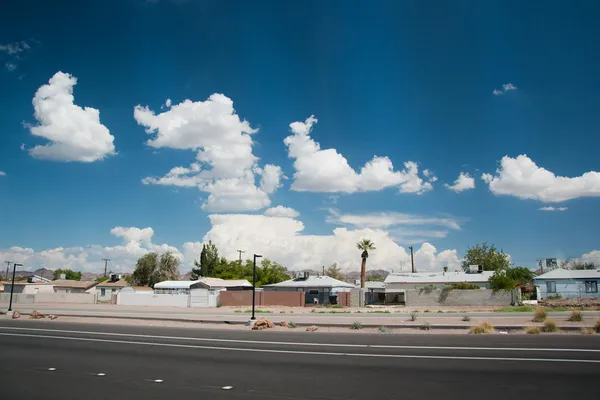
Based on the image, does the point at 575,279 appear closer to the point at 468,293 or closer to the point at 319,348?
the point at 468,293

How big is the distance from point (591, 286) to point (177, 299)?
172 feet

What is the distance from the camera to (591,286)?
5984cm

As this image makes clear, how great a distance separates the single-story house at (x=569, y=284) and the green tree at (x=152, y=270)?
2767 inches

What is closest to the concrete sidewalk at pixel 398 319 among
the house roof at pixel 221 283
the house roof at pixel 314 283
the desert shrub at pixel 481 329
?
the desert shrub at pixel 481 329

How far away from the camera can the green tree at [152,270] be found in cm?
9869

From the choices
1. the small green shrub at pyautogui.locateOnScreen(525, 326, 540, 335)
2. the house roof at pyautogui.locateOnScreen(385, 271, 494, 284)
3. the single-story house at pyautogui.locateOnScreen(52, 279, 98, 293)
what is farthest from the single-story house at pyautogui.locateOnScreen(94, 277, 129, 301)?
the small green shrub at pyautogui.locateOnScreen(525, 326, 540, 335)

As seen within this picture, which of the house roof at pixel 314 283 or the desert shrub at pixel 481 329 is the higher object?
the house roof at pixel 314 283

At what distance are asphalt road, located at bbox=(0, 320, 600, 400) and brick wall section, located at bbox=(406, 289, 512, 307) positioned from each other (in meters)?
32.9

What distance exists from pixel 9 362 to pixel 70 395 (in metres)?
6.05

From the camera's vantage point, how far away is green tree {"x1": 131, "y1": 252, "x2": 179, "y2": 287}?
9869cm

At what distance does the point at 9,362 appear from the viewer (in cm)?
1392

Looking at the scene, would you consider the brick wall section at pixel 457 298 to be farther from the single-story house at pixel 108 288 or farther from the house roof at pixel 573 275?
the single-story house at pixel 108 288

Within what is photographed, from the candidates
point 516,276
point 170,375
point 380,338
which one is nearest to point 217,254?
point 516,276

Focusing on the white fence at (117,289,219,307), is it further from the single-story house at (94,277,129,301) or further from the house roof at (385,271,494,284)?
the house roof at (385,271,494,284)
